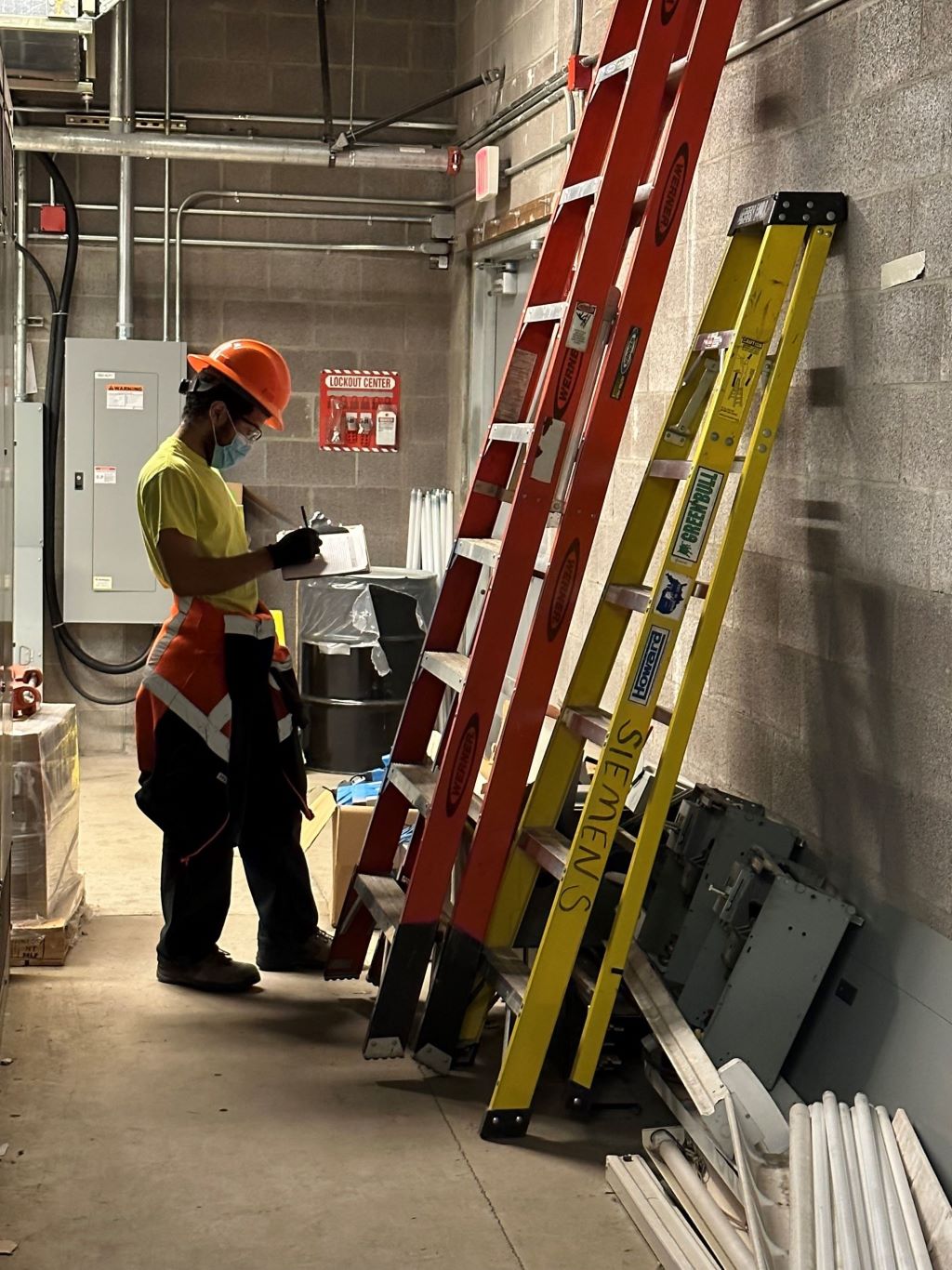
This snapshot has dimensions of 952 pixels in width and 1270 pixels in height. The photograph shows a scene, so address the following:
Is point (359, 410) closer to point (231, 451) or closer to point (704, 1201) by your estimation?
point (231, 451)

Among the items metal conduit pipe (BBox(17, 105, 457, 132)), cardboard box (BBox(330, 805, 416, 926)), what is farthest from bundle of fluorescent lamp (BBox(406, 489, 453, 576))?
cardboard box (BBox(330, 805, 416, 926))

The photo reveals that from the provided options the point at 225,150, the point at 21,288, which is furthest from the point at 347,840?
the point at 21,288

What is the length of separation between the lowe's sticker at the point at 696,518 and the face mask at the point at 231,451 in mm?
1397

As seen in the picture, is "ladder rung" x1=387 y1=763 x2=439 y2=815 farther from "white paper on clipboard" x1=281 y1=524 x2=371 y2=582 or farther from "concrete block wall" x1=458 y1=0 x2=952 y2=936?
"concrete block wall" x1=458 y1=0 x2=952 y2=936

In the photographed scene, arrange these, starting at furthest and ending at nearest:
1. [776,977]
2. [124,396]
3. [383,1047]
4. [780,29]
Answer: [124,396], [383,1047], [780,29], [776,977]

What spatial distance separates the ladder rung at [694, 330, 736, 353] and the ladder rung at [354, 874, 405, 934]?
4.57 ft

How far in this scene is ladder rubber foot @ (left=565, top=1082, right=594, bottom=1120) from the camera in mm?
3156

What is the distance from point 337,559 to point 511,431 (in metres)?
0.69

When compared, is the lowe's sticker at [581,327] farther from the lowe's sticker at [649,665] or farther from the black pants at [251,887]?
the black pants at [251,887]

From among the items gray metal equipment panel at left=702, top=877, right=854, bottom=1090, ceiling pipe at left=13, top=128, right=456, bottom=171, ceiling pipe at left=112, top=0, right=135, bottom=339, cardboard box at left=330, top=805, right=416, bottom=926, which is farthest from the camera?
ceiling pipe at left=112, top=0, right=135, bottom=339

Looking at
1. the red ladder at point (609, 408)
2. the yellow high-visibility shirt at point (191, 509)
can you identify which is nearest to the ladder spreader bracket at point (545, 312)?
the red ladder at point (609, 408)

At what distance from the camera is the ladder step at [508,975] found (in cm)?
314

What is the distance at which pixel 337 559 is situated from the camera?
13.1ft

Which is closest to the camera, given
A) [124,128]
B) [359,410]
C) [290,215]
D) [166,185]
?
[124,128]
